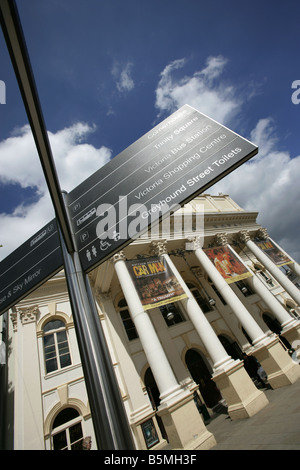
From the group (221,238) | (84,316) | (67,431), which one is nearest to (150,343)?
(67,431)

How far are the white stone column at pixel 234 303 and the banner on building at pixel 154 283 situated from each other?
2730 millimetres

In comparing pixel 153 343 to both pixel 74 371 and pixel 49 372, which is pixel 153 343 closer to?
pixel 74 371

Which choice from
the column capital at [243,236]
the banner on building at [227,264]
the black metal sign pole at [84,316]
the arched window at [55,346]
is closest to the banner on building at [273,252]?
the column capital at [243,236]

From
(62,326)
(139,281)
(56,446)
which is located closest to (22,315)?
(62,326)

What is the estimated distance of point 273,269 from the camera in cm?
1395

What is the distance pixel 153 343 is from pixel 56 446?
532 centimetres

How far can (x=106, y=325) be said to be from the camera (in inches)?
442

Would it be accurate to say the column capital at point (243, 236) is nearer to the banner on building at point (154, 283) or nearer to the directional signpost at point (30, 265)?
the banner on building at point (154, 283)

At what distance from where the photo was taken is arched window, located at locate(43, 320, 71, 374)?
31.1 feet

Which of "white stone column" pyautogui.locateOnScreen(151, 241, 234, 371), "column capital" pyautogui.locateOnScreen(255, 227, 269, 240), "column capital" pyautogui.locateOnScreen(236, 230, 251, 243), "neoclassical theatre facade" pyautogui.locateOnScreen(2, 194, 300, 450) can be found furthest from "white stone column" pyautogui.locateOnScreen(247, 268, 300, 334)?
"column capital" pyautogui.locateOnScreen(255, 227, 269, 240)

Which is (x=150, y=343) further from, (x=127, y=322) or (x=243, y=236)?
(x=243, y=236)

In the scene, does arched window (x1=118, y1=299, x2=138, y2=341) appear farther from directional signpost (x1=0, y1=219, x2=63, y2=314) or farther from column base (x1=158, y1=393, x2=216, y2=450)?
directional signpost (x1=0, y1=219, x2=63, y2=314)

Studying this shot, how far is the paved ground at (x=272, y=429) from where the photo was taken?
4.06m

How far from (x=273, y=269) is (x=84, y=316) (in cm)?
1533
